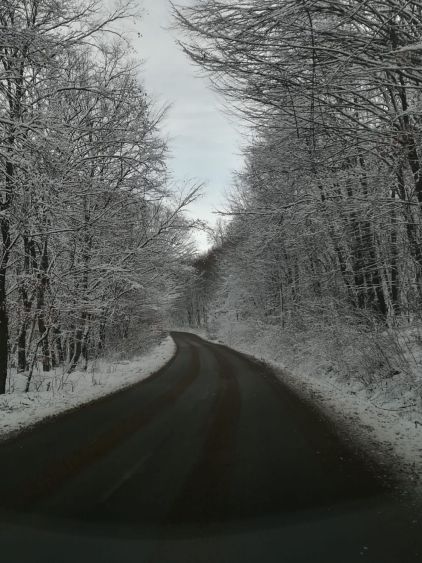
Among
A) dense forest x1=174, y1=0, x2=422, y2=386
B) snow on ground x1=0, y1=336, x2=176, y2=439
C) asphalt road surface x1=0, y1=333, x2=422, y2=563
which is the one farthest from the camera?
snow on ground x1=0, y1=336, x2=176, y2=439

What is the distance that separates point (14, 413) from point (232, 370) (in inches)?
348

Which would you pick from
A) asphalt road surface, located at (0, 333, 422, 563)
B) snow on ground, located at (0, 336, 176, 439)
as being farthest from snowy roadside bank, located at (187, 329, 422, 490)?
snow on ground, located at (0, 336, 176, 439)

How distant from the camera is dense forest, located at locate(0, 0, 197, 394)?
8156mm

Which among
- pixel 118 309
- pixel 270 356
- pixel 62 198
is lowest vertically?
pixel 270 356

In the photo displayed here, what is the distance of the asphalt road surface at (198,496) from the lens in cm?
323

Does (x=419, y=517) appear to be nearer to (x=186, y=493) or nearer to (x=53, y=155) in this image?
(x=186, y=493)

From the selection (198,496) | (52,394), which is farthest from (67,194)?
(198,496)

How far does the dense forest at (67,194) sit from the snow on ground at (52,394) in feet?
1.72

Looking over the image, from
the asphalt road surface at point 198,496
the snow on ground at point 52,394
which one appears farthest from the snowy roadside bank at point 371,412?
the snow on ground at point 52,394

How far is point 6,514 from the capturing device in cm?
382

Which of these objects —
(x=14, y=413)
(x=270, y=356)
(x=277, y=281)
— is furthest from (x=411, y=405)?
(x=277, y=281)

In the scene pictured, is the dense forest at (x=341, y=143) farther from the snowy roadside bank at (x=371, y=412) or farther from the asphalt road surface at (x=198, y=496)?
the asphalt road surface at (x=198, y=496)

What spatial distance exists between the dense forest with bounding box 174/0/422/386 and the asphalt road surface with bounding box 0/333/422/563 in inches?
165

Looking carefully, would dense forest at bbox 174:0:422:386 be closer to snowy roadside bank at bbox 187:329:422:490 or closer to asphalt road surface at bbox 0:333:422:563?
snowy roadside bank at bbox 187:329:422:490
